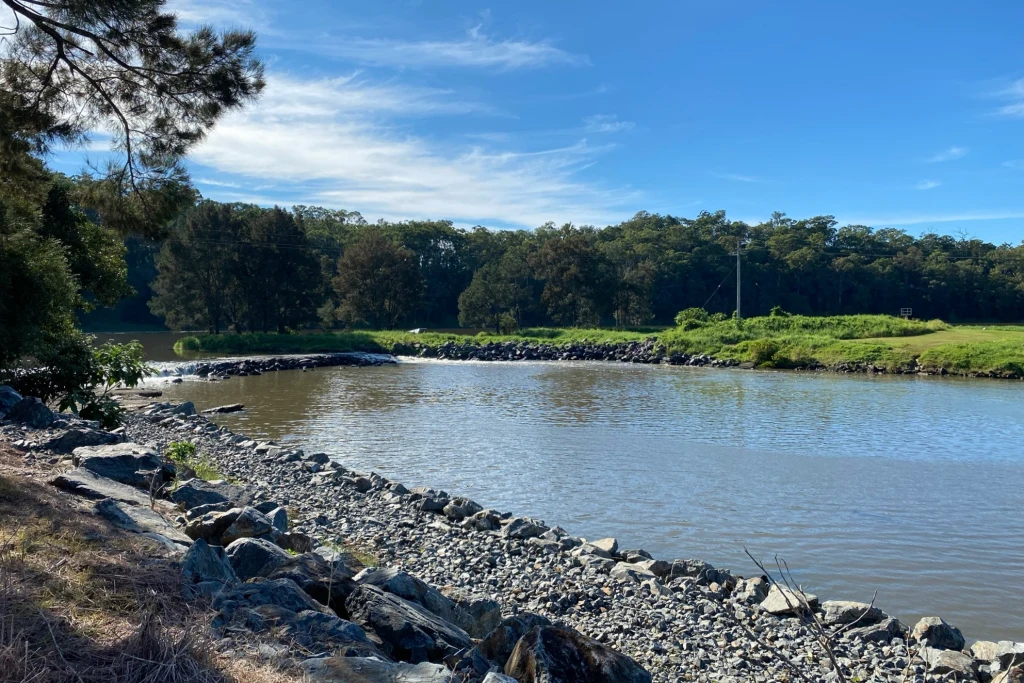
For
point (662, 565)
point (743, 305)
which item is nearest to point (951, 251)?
point (743, 305)

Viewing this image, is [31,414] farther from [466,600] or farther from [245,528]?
[466,600]

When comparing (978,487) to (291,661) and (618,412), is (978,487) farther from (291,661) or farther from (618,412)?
(291,661)

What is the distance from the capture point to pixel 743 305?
85.4 meters

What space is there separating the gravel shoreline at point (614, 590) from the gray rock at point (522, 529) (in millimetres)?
18

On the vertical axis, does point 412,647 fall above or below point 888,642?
above

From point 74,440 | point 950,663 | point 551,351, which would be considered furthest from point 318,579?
point 551,351

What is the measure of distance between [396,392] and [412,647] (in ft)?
83.2

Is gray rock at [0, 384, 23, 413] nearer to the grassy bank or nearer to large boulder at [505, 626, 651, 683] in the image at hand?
large boulder at [505, 626, 651, 683]

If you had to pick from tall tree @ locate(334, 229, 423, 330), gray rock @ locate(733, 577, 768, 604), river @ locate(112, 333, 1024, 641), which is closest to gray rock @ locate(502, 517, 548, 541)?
river @ locate(112, 333, 1024, 641)

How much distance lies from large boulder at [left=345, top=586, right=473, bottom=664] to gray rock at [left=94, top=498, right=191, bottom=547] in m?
1.65

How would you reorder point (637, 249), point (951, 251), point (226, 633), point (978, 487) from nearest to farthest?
1. point (226, 633)
2. point (978, 487)
3. point (637, 249)
4. point (951, 251)

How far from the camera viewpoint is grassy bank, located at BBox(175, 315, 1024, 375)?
37.0 m

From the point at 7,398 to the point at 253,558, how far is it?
768cm

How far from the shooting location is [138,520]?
6137 millimetres
